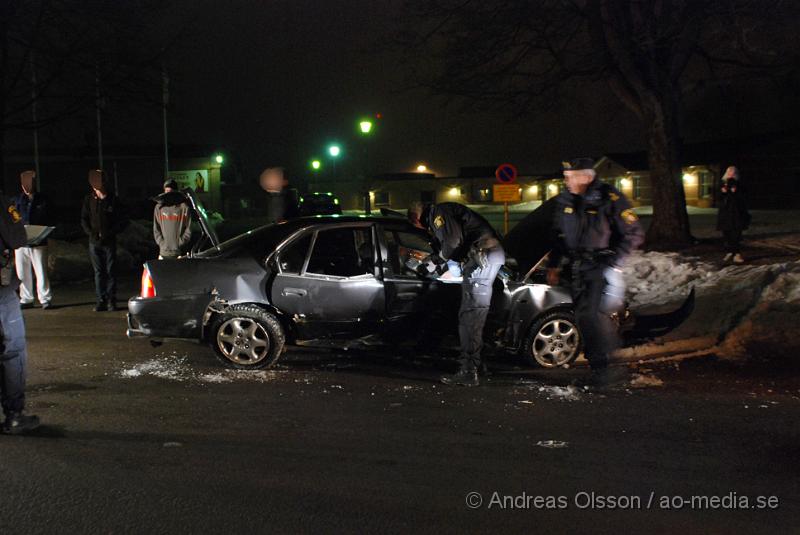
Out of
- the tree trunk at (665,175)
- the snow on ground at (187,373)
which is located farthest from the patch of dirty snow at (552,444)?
the tree trunk at (665,175)

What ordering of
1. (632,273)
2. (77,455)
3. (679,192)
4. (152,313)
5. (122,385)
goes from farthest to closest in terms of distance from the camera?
(679,192), (632,273), (152,313), (122,385), (77,455)

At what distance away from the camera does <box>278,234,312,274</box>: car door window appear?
23.5ft

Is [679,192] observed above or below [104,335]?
above

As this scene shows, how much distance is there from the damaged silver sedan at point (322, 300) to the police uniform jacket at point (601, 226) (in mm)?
1181

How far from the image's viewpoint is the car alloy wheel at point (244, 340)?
7.00 meters

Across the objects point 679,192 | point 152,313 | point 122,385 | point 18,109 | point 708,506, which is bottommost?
point 708,506

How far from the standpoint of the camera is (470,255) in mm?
6543

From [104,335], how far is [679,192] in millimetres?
12535

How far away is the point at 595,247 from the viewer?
237 inches

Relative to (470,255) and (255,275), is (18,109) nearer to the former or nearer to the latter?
(255,275)

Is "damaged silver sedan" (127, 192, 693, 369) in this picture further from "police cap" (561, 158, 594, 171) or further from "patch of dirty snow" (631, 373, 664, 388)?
"police cap" (561, 158, 594, 171)

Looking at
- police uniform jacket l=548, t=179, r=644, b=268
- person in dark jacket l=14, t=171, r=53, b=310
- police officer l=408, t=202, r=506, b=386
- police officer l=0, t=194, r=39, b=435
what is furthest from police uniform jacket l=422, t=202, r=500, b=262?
person in dark jacket l=14, t=171, r=53, b=310

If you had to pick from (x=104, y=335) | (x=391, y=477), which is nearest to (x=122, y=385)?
(x=104, y=335)

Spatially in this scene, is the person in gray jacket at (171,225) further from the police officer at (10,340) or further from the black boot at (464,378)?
the black boot at (464,378)
